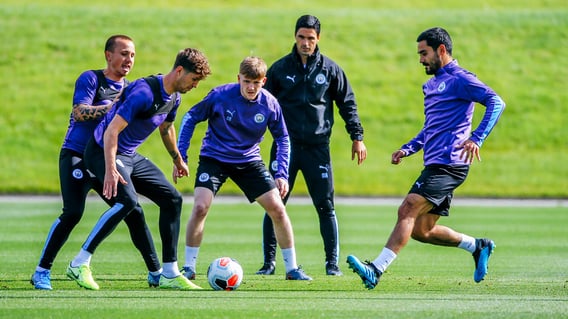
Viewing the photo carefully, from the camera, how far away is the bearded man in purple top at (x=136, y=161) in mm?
9078

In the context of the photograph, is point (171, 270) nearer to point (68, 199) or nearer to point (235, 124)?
point (68, 199)

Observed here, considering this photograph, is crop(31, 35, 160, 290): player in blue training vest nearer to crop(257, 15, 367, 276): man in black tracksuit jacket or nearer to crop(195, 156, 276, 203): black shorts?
crop(195, 156, 276, 203): black shorts

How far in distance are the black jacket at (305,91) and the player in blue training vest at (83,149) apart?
2.21 metres

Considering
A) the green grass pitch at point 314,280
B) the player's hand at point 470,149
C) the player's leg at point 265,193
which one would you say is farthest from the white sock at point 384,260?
the player's leg at point 265,193

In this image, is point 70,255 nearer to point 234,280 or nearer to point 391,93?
point 234,280

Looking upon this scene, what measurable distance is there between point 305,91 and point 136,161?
8.64 ft

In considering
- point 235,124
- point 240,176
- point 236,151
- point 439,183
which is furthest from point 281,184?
point 439,183

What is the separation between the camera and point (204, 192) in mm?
10117

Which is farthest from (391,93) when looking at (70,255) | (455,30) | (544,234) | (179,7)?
(70,255)

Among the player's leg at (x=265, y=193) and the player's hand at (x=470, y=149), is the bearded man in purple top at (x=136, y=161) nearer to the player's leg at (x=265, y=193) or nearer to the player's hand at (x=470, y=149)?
the player's leg at (x=265, y=193)

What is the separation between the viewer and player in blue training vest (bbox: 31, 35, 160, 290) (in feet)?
31.8

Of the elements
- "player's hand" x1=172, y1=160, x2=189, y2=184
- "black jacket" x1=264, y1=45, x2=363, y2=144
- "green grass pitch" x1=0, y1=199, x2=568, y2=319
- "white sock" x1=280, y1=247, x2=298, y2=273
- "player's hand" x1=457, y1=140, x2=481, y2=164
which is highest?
"black jacket" x1=264, y1=45, x2=363, y2=144

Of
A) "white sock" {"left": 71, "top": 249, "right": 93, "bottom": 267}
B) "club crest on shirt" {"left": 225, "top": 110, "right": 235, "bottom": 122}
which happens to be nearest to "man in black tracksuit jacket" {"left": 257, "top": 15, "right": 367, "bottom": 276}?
"club crest on shirt" {"left": 225, "top": 110, "right": 235, "bottom": 122}

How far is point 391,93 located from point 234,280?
29121 millimetres
